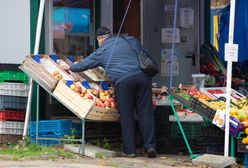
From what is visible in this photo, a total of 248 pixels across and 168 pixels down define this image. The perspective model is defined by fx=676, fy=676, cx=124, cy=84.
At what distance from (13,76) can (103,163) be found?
2881 millimetres

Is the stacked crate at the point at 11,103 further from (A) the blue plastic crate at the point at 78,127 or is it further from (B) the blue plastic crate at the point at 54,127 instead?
(A) the blue plastic crate at the point at 78,127

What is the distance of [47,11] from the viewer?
38.5 feet

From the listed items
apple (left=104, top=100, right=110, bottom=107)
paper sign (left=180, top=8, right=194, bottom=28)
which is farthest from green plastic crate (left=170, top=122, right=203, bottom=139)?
paper sign (left=180, top=8, right=194, bottom=28)

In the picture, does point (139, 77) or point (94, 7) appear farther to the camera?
point (94, 7)

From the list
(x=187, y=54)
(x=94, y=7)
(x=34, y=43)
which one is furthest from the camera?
(x=187, y=54)

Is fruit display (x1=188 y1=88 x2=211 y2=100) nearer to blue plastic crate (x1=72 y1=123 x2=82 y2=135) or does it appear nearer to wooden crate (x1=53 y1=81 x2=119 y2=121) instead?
wooden crate (x1=53 y1=81 x2=119 y2=121)

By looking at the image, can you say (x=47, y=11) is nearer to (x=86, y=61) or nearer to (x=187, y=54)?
(x=86, y=61)

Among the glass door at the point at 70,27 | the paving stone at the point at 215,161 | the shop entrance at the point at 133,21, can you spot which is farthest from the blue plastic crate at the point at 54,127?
the shop entrance at the point at 133,21

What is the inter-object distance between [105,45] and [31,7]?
1977mm

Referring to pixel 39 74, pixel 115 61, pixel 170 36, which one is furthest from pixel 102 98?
pixel 170 36

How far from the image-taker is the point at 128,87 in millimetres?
9969

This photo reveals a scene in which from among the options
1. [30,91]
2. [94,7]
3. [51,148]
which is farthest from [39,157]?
[94,7]

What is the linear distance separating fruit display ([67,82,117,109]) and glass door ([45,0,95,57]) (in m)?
1.72

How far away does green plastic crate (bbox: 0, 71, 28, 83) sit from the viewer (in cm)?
1134
